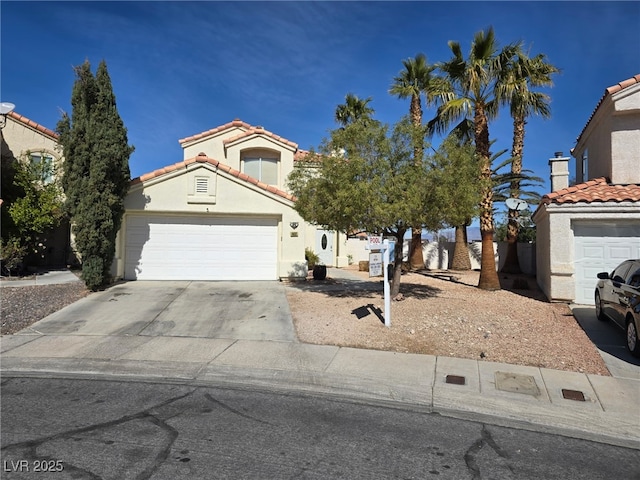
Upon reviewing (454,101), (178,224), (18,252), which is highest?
(454,101)

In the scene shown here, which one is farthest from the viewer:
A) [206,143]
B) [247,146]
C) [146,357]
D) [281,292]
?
[206,143]

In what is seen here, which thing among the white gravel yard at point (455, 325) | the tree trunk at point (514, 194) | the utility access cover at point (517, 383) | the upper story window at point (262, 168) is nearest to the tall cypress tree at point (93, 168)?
the white gravel yard at point (455, 325)

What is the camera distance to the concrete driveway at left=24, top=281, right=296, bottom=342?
9352 millimetres

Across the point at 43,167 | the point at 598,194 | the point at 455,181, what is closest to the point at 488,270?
the point at 598,194

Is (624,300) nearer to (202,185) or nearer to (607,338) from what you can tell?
(607,338)

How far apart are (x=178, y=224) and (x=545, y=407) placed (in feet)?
41.7

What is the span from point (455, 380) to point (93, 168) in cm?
1121

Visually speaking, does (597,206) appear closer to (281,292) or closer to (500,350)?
(500,350)

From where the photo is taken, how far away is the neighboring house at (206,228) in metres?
15.2

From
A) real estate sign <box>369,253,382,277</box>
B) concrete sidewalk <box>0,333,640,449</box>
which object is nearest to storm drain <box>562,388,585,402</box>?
concrete sidewalk <box>0,333,640,449</box>

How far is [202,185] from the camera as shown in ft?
50.6

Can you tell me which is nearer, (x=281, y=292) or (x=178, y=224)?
(x=281, y=292)

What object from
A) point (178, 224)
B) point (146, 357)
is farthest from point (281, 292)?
point (146, 357)

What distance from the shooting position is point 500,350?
817 centimetres
